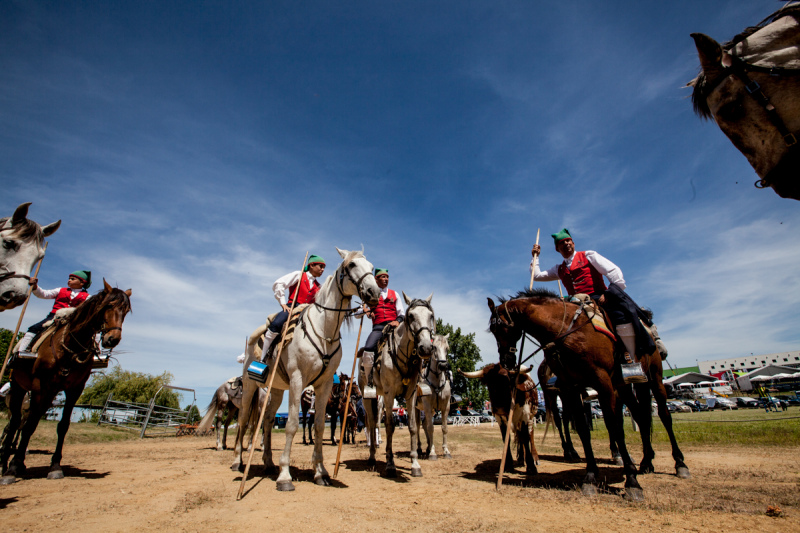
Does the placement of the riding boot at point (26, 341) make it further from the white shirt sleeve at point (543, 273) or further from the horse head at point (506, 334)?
the white shirt sleeve at point (543, 273)

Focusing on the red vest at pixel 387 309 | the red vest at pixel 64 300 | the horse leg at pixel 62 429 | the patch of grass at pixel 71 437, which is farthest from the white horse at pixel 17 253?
the patch of grass at pixel 71 437

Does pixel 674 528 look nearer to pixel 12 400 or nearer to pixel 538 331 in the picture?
pixel 538 331

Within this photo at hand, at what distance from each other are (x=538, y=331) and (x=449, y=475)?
11.2 feet

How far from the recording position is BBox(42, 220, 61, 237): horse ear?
4109 millimetres

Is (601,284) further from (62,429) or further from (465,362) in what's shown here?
(465,362)

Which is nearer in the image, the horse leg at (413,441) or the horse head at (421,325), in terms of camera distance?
the horse head at (421,325)

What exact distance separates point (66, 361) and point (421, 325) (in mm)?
6453

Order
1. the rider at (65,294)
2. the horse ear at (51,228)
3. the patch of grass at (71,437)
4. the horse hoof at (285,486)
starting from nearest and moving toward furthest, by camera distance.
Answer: the horse ear at (51,228) < the horse hoof at (285,486) < the rider at (65,294) < the patch of grass at (71,437)

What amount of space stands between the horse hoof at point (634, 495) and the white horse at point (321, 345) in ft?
13.6

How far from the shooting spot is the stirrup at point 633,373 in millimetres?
5109

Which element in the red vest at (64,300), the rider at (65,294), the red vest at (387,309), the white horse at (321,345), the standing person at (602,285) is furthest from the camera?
→ the red vest at (387,309)

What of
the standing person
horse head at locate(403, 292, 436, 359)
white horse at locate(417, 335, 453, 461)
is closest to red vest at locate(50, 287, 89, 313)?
horse head at locate(403, 292, 436, 359)

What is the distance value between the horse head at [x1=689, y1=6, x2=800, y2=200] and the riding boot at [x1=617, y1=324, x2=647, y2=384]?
400 centimetres

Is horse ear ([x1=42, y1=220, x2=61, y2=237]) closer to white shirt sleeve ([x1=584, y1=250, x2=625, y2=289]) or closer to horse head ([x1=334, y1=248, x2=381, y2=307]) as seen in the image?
horse head ([x1=334, y1=248, x2=381, y2=307])
